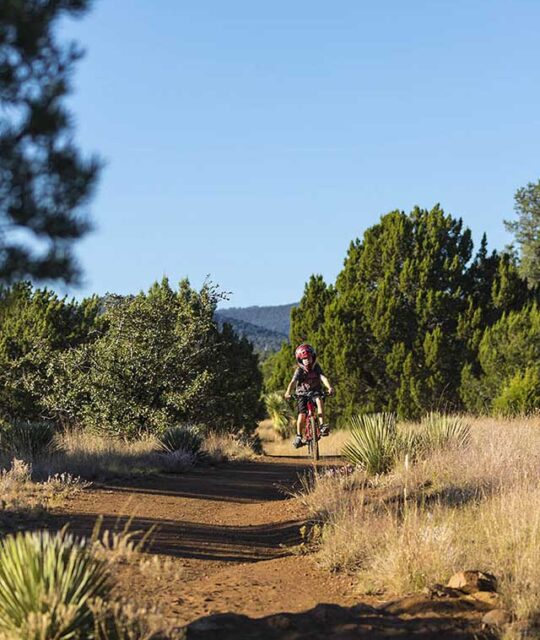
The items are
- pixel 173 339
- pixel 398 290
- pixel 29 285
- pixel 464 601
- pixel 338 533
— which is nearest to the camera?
pixel 464 601

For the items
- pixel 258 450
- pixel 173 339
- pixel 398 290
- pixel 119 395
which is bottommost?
pixel 258 450

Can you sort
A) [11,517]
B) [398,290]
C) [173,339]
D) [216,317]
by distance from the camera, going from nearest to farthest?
[11,517] → [173,339] → [216,317] → [398,290]

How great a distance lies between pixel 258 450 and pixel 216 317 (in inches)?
256

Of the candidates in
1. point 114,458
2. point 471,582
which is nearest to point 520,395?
point 114,458

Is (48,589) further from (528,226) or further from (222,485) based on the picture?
(528,226)

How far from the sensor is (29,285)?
7.93 metres

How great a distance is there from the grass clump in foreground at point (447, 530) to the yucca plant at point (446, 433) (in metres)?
1.97

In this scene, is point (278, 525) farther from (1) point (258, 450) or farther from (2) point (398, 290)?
(2) point (398, 290)

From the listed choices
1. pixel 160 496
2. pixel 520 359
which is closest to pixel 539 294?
pixel 520 359

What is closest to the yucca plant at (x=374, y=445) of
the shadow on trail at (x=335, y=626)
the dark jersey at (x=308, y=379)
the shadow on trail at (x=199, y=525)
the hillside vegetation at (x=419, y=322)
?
the shadow on trail at (x=199, y=525)

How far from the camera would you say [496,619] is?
5.12m

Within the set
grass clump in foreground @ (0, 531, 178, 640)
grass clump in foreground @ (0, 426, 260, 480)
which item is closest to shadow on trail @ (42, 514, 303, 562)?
grass clump in foreground @ (0, 531, 178, 640)

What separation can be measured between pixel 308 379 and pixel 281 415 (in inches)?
928

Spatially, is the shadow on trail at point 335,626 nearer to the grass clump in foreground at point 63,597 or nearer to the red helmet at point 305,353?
the grass clump in foreground at point 63,597
